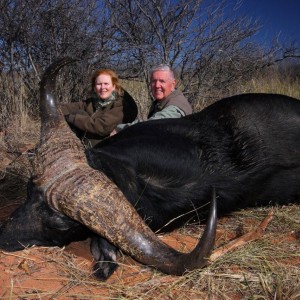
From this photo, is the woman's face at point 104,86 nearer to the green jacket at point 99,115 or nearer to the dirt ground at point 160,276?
the green jacket at point 99,115

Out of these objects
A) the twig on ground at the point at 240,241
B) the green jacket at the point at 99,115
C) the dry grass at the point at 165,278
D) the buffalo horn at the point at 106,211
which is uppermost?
the green jacket at the point at 99,115

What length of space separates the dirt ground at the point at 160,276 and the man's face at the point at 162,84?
2.32 metres

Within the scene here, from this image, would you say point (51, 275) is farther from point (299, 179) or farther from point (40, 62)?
point (40, 62)

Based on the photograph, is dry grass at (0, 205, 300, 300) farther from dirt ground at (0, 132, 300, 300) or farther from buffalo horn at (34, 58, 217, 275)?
buffalo horn at (34, 58, 217, 275)

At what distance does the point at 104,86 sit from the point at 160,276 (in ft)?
10.1

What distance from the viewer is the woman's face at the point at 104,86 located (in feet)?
15.7

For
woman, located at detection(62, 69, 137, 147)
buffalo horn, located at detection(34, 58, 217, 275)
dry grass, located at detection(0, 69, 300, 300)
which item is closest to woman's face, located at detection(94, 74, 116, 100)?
woman, located at detection(62, 69, 137, 147)

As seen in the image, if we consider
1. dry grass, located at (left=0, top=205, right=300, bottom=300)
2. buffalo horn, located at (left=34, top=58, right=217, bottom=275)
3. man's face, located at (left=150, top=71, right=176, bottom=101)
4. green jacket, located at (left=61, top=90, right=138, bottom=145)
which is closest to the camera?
buffalo horn, located at (left=34, top=58, right=217, bottom=275)

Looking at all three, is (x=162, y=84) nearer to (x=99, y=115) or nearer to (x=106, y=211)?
(x=99, y=115)

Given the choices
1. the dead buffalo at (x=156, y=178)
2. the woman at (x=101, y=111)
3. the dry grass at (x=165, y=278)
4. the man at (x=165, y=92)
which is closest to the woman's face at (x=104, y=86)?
the woman at (x=101, y=111)

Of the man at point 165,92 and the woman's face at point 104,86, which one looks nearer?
the man at point 165,92

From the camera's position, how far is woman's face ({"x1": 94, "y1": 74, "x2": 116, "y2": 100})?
15.7 ft

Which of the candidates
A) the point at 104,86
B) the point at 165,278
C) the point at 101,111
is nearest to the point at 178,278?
the point at 165,278

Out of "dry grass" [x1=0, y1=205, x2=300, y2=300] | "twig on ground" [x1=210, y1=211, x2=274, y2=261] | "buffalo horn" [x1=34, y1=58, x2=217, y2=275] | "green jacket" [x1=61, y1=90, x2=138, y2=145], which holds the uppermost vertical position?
"green jacket" [x1=61, y1=90, x2=138, y2=145]
